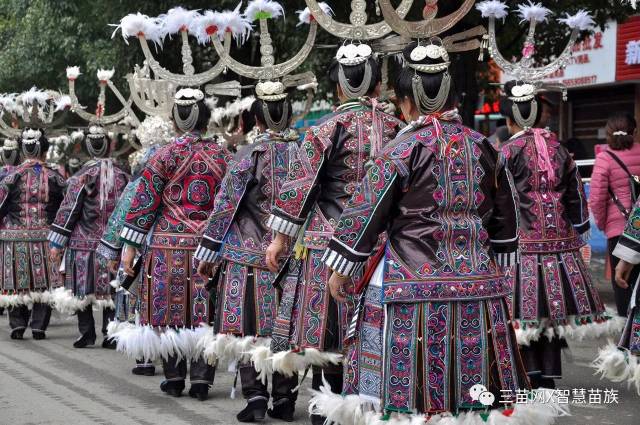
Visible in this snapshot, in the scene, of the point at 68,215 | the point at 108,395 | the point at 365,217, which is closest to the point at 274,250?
the point at 365,217

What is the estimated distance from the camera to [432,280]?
17.0 feet

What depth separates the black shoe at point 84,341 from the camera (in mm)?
11656

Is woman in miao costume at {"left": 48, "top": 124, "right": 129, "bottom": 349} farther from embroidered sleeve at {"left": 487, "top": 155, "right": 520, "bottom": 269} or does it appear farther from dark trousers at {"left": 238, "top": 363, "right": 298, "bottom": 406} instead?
embroidered sleeve at {"left": 487, "top": 155, "right": 520, "bottom": 269}

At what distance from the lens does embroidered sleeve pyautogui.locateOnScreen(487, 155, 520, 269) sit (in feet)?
18.3

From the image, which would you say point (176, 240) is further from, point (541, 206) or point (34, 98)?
point (34, 98)

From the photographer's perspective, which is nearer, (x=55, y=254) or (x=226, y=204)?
(x=226, y=204)

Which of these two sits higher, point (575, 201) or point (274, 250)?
point (575, 201)

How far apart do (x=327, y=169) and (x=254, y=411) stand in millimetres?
1838

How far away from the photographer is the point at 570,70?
950 inches

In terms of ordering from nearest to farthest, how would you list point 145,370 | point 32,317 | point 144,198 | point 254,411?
point 254,411 < point 144,198 < point 145,370 < point 32,317

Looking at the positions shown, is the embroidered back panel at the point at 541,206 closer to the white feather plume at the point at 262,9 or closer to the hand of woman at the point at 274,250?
the white feather plume at the point at 262,9

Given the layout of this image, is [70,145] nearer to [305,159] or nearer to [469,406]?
[305,159]

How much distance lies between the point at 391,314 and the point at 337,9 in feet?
31.7

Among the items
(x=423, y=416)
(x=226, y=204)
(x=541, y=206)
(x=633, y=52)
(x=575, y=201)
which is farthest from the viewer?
(x=633, y=52)
